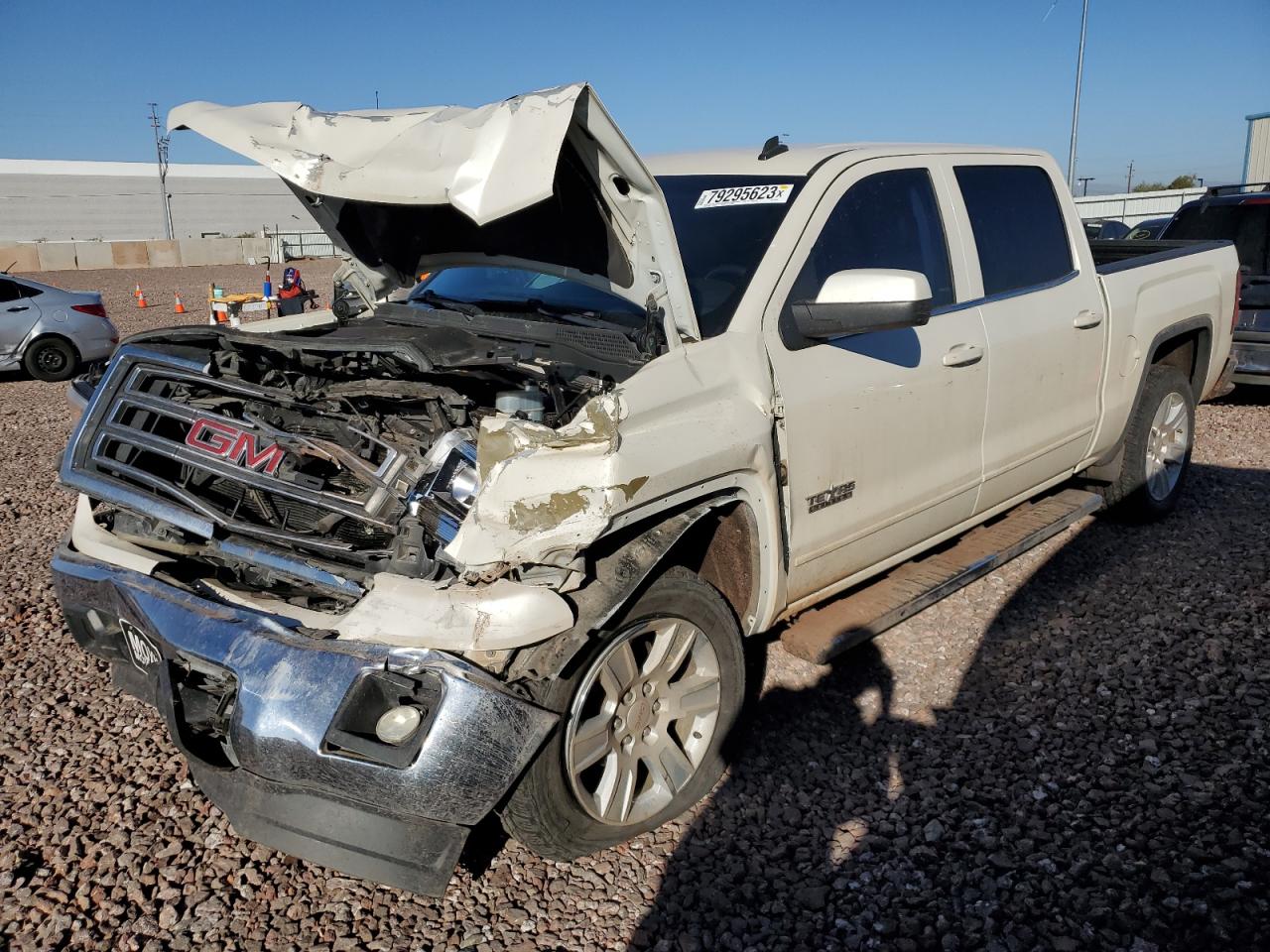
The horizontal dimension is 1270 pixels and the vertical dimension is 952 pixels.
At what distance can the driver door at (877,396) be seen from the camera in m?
3.22

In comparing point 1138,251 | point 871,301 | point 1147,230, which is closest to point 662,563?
point 871,301

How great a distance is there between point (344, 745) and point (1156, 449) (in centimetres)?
491

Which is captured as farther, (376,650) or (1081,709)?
(1081,709)

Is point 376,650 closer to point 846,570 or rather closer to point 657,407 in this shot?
point 657,407

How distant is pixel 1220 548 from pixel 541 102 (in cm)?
450

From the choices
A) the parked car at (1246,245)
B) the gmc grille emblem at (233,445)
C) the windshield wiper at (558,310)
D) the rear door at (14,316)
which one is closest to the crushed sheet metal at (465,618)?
the gmc grille emblem at (233,445)

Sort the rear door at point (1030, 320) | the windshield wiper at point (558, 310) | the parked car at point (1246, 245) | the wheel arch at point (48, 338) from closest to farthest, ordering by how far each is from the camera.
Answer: the windshield wiper at point (558, 310)
the rear door at point (1030, 320)
the parked car at point (1246, 245)
the wheel arch at point (48, 338)

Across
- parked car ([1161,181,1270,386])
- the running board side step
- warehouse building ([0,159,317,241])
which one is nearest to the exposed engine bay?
the running board side step

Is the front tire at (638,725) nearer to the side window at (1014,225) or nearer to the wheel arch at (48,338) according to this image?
the side window at (1014,225)

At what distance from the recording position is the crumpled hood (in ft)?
8.56

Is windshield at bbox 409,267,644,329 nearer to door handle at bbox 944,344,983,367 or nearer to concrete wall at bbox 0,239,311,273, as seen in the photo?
door handle at bbox 944,344,983,367

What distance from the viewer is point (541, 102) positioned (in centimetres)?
261

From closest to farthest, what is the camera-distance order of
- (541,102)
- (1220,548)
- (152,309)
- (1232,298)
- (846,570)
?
(541,102) < (846,570) < (1220,548) < (1232,298) < (152,309)

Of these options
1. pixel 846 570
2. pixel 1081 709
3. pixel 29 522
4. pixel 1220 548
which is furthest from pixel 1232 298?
pixel 29 522
